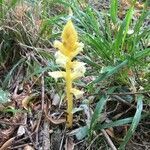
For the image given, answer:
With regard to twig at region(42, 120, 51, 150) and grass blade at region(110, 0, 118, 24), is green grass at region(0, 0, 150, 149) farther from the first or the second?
twig at region(42, 120, 51, 150)

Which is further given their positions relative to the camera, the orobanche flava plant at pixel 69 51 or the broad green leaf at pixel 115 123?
the broad green leaf at pixel 115 123

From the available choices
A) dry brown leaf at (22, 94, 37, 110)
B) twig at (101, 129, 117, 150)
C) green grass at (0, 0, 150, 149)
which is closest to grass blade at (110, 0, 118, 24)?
green grass at (0, 0, 150, 149)

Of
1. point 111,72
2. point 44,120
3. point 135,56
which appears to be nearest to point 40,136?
point 44,120

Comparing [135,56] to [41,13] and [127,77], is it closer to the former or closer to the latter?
[127,77]

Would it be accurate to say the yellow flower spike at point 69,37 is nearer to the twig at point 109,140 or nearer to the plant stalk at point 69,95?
the plant stalk at point 69,95

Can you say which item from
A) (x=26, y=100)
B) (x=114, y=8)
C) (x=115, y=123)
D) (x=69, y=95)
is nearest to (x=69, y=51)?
(x=69, y=95)

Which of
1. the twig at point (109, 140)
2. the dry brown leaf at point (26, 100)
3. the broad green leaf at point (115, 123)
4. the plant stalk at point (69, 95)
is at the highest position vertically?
the plant stalk at point (69, 95)

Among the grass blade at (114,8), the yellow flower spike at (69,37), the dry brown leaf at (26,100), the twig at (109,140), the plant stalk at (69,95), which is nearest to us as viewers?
the yellow flower spike at (69,37)

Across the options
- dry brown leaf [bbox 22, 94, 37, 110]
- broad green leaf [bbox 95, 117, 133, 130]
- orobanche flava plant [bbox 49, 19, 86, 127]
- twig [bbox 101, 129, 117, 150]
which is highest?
orobanche flava plant [bbox 49, 19, 86, 127]

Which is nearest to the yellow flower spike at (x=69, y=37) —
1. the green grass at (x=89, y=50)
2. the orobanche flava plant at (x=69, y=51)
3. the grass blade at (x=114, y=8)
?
the orobanche flava plant at (x=69, y=51)

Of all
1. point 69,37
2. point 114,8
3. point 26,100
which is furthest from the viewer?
point 114,8

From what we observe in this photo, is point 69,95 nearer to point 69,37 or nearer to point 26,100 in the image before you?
point 69,37
